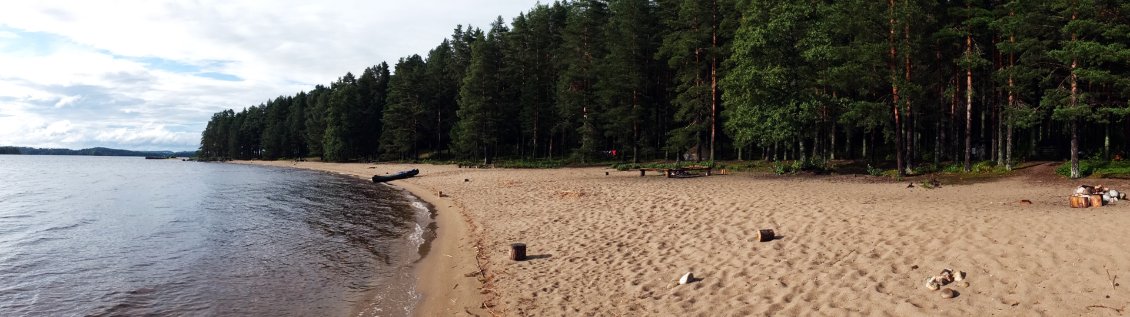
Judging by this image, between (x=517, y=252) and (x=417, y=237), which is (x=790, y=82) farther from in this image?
(x=517, y=252)

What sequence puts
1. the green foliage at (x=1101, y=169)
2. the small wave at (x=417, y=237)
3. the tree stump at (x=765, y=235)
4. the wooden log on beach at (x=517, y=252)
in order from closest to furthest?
the tree stump at (x=765, y=235)
the wooden log on beach at (x=517, y=252)
the small wave at (x=417, y=237)
the green foliage at (x=1101, y=169)

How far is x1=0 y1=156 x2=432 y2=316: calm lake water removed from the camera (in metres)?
9.30

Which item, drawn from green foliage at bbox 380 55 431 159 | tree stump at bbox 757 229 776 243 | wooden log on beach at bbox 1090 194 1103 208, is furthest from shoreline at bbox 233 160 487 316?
green foliage at bbox 380 55 431 159

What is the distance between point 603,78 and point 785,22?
18227 mm

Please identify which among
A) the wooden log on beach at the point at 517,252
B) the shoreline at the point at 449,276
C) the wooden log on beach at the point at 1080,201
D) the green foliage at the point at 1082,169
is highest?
the green foliage at the point at 1082,169

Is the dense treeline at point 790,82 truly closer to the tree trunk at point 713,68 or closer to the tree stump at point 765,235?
the tree trunk at point 713,68

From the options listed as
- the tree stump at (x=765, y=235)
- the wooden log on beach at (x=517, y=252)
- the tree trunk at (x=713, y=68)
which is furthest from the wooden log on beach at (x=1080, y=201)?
the tree trunk at (x=713, y=68)

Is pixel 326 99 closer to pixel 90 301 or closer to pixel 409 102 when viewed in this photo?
pixel 409 102

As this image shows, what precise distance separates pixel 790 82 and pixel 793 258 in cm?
2220

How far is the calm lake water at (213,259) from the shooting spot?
930 cm

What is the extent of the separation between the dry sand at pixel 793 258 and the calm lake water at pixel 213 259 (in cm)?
146

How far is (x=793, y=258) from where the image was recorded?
901cm

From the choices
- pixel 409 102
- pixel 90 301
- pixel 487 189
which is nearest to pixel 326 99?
pixel 409 102

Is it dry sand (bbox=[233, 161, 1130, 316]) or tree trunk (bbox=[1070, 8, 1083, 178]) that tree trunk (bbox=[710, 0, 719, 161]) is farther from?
dry sand (bbox=[233, 161, 1130, 316])
